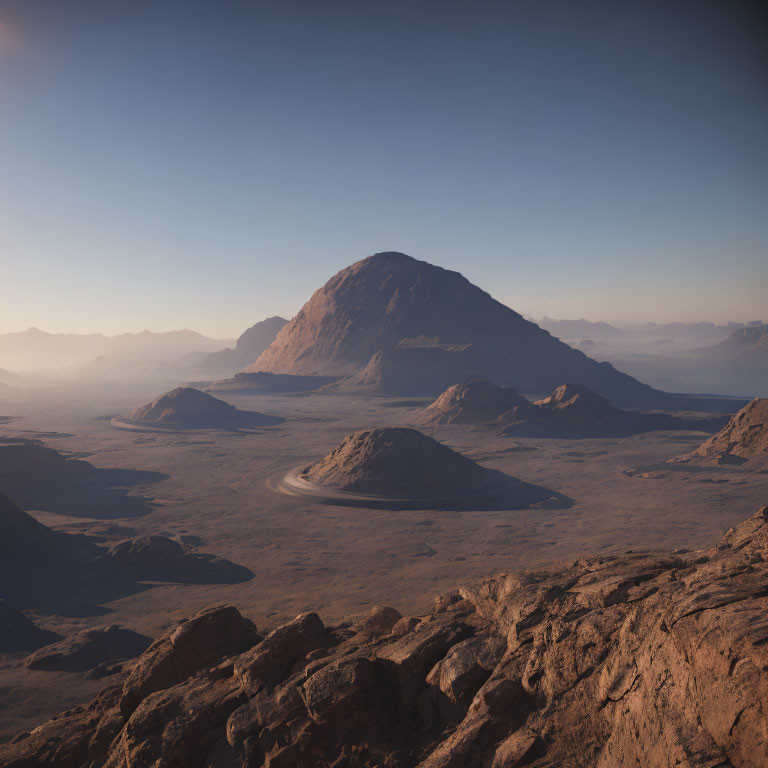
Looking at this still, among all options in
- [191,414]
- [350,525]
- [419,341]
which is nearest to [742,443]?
[350,525]

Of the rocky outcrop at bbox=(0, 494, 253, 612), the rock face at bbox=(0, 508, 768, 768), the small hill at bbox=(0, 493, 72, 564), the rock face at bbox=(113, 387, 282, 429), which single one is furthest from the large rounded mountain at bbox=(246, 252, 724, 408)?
the rock face at bbox=(0, 508, 768, 768)

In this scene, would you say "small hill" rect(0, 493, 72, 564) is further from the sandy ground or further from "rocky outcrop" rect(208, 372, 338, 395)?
"rocky outcrop" rect(208, 372, 338, 395)

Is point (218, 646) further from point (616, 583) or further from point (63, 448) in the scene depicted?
point (63, 448)

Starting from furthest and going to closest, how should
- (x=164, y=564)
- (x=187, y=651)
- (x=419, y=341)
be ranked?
1. (x=419, y=341)
2. (x=164, y=564)
3. (x=187, y=651)

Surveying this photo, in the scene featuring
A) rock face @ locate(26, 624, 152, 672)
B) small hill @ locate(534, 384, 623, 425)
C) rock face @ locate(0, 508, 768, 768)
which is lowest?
rock face @ locate(26, 624, 152, 672)

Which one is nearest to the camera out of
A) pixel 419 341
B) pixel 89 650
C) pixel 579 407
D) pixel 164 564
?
pixel 89 650

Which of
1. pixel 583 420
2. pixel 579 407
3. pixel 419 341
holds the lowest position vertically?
pixel 583 420

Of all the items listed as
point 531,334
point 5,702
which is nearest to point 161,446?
point 5,702

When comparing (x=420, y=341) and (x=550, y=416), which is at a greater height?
(x=420, y=341)

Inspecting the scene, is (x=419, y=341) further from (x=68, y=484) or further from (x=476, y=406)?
(x=68, y=484)
